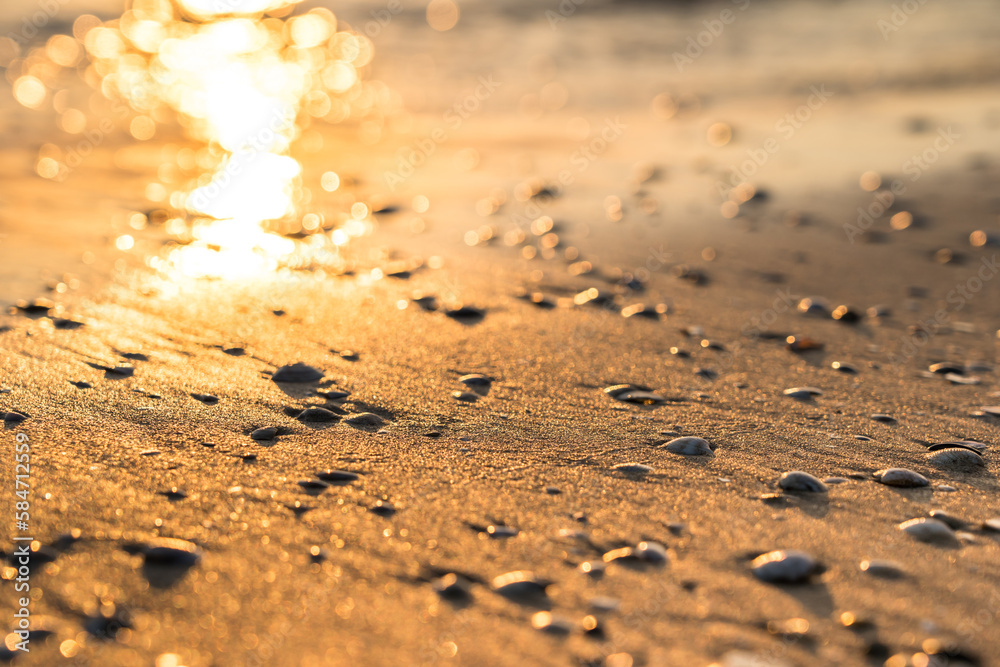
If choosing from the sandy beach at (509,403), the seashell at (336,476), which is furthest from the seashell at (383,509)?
the seashell at (336,476)

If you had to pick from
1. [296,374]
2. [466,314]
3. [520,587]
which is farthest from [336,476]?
[466,314]

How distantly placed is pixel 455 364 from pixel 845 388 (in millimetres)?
1608

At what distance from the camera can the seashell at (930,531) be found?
1.97m

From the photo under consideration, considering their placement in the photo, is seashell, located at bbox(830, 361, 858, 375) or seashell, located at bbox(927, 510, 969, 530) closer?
seashell, located at bbox(927, 510, 969, 530)

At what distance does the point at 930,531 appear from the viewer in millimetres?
1988

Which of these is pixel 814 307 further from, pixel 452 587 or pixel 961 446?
pixel 452 587

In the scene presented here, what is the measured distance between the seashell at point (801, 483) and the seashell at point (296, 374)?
173cm

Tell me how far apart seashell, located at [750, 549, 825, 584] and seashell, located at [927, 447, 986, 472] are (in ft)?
2.86

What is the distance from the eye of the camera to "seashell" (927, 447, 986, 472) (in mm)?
2418

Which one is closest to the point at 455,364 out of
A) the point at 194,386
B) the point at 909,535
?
the point at 194,386

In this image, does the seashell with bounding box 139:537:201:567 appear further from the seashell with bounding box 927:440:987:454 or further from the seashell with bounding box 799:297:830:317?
the seashell with bounding box 799:297:830:317

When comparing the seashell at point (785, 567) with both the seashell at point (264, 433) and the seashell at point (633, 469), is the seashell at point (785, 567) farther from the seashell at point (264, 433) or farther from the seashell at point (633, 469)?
the seashell at point (264, 433)

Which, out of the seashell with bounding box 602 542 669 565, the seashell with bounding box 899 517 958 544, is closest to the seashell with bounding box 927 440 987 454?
the seashell with bounding box 899 517 958 544

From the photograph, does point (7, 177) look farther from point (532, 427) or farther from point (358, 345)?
point (532, 427)
